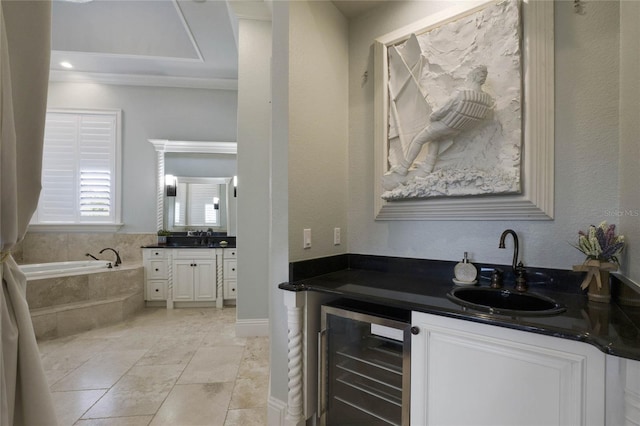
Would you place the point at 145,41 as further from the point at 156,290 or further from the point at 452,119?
the point at 452,119

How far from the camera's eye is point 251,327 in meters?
3.03

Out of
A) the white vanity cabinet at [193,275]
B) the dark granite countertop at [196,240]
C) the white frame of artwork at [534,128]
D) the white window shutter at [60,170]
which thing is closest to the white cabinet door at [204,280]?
the white vanity cabinet at [193,275]

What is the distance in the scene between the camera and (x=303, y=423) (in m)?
1.57

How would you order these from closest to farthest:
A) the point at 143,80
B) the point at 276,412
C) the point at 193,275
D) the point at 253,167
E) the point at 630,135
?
the point at 630,135 < the point at 276,412 < the point at 253,167 < the point at 193,275 < the point at 143,80

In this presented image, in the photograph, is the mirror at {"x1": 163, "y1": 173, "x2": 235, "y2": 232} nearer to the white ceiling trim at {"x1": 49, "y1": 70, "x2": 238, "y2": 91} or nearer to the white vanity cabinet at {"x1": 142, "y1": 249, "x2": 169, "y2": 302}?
the white vanity cabinet at {"x1": 142, "y1": 249, "x2": 169, "y2": 302}

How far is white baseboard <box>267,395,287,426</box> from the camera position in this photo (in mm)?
1678

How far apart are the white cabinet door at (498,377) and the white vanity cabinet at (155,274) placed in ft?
12.5

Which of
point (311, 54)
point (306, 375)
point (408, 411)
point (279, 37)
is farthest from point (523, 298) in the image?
point (279, 37)

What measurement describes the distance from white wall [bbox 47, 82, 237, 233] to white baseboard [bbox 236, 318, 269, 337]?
7.99ft

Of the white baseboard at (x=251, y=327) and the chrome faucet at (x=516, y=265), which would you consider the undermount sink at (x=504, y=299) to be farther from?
the white baseboard at (x=251, y=327)

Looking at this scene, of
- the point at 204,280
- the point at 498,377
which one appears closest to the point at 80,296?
the point at 204,280

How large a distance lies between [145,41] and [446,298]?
467 cm

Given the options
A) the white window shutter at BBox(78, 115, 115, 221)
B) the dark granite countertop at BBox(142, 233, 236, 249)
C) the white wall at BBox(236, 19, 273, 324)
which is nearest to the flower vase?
the white wall at BBox(236, 19, 273, 324)

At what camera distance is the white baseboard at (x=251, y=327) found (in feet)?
9.90
